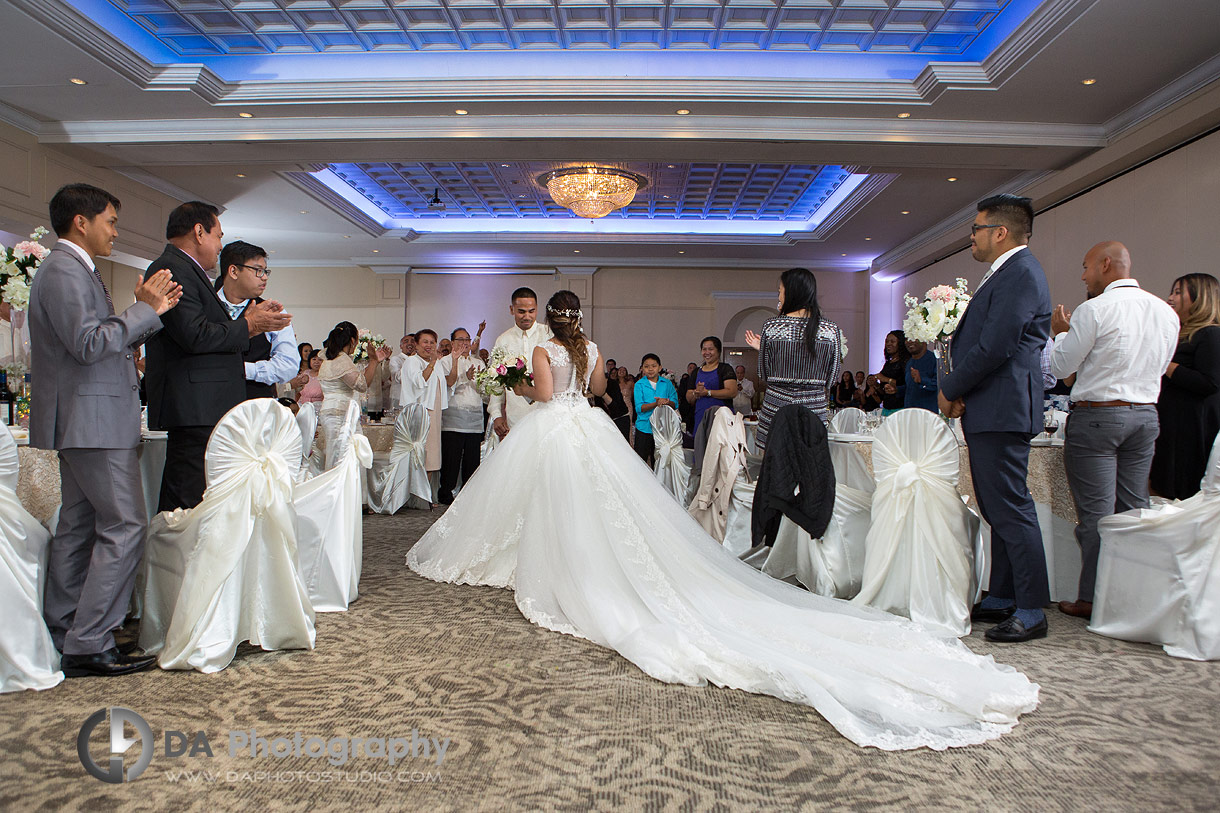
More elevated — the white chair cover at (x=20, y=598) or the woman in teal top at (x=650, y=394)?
the woman in teal top at (x=650, y=394)

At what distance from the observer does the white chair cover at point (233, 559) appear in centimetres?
262

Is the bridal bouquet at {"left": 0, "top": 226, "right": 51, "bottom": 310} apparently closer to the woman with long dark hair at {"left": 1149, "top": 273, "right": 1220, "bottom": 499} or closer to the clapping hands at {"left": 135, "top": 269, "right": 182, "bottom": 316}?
the clapping hands at {"left": 135, "top": 269, "right": 182, "bottom": 316}

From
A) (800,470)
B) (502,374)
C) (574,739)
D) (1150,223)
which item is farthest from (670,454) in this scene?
(1150,223)

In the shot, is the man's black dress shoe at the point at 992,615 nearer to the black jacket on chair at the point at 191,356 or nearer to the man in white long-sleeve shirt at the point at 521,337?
the man in white long-sleeve shirt at the point at 521,337

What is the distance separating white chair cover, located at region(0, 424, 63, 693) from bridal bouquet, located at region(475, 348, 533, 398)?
2110mm

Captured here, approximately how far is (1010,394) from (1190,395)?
5.09 feet

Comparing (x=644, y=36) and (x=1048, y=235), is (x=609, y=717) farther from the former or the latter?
(x=1048, y=235)

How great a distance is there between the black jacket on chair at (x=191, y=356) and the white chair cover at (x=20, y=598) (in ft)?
1.66

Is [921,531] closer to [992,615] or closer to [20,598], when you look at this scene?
[992,615]

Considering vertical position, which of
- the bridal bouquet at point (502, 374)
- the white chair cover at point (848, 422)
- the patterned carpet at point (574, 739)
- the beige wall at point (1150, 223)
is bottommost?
the patterned carpet at point (574, 739)

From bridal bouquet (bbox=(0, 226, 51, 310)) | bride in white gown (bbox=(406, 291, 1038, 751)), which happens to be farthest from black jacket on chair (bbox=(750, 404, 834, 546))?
bridal bouquet (bbox=(0, 226, 51, 310))

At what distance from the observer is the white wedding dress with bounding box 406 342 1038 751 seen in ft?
7.34

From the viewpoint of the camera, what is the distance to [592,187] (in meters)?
8.99

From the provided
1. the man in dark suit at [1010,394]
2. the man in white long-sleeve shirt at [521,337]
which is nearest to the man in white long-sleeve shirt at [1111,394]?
the man in dark suit at [1010,394]
